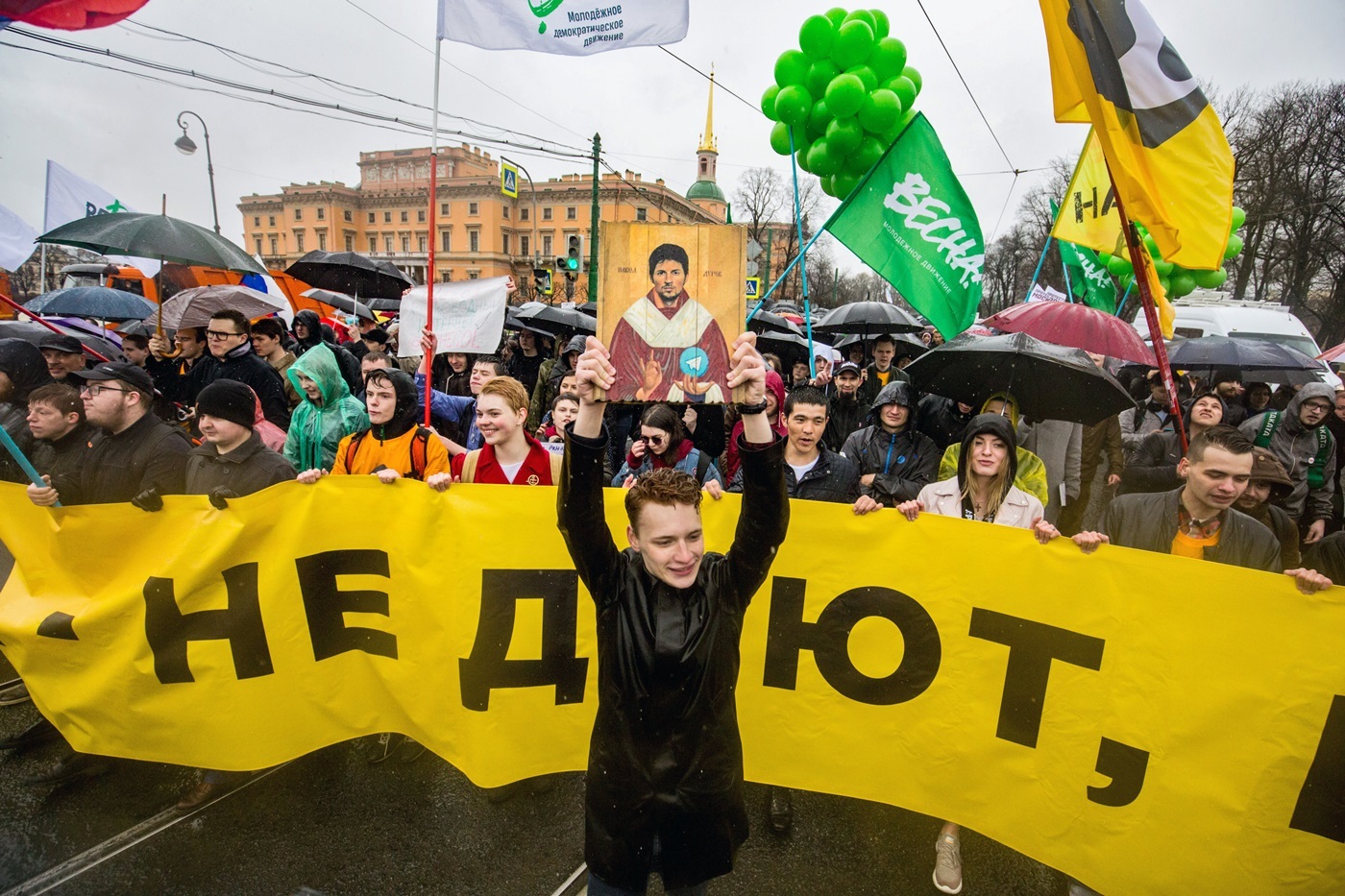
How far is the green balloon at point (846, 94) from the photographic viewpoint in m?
4.82

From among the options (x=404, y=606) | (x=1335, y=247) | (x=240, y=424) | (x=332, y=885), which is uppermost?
(x=1335, y=247)

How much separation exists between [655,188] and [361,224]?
53.9 meters

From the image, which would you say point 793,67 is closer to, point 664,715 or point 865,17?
point 865,17

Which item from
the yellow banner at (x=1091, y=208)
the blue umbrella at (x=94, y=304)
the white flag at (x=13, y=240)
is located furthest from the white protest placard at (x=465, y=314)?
A: the white flag at (x=13, y=240)

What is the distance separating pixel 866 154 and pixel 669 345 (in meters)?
4.22

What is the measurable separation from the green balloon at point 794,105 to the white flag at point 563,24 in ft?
8.48

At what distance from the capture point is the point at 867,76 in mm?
4930

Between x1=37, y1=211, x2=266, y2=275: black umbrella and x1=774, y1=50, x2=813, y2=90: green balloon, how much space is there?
4623 millimetres

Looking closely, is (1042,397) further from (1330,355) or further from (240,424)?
(1330,355)

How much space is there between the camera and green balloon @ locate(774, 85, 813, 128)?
527 centimetres

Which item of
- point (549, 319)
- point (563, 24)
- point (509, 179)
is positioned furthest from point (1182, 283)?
point (509, 179)

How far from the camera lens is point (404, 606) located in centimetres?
293

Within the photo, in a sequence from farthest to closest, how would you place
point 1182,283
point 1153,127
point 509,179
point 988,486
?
point 509,179 → point 1182,283 → point 988,486 → point 1153,127

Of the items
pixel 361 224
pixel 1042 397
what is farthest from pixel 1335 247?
pixel 361 224
